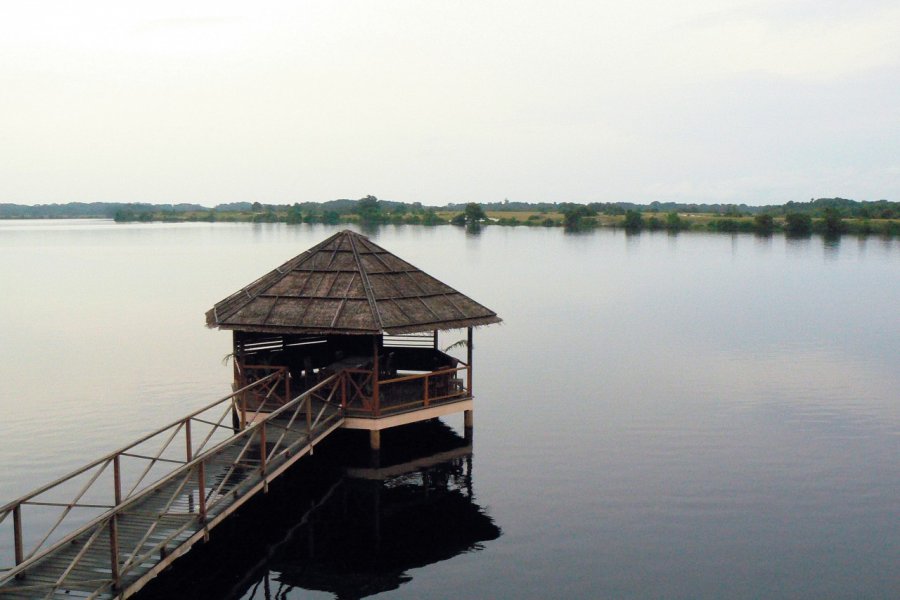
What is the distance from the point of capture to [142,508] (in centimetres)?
1614

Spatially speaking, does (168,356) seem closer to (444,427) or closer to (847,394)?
(444,427)

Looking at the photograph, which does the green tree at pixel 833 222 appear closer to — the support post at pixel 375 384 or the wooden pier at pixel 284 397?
Answer: the wooden pier at pixel 284 397

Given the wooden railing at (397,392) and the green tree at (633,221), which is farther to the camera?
the green tree at (633,221)

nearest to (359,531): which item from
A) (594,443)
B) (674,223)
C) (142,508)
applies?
(142,508)

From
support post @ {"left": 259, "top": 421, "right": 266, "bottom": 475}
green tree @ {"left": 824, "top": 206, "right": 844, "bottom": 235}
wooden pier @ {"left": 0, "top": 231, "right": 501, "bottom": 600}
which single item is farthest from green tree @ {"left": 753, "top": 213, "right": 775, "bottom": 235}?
Result: support post @ {"left": 259, "top": 421, "right": 266, "bottom": 475}

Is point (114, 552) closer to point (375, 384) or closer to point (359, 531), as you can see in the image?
point (359, 531)

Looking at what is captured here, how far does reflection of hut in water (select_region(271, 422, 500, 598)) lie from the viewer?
1698cm

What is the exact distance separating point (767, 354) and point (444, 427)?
20431 mm

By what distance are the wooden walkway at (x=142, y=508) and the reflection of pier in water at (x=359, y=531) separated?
4.84 ft

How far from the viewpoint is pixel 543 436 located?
26.6 m

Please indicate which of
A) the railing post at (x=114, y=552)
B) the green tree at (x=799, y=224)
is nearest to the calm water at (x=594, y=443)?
the railing post at (x=114, y=552)

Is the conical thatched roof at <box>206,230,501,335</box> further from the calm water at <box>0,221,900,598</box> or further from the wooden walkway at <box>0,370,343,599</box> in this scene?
the calm water at <box>0,221,900,598</box>

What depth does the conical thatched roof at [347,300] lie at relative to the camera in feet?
72.8

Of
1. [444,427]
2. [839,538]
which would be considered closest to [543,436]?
[444,427]
